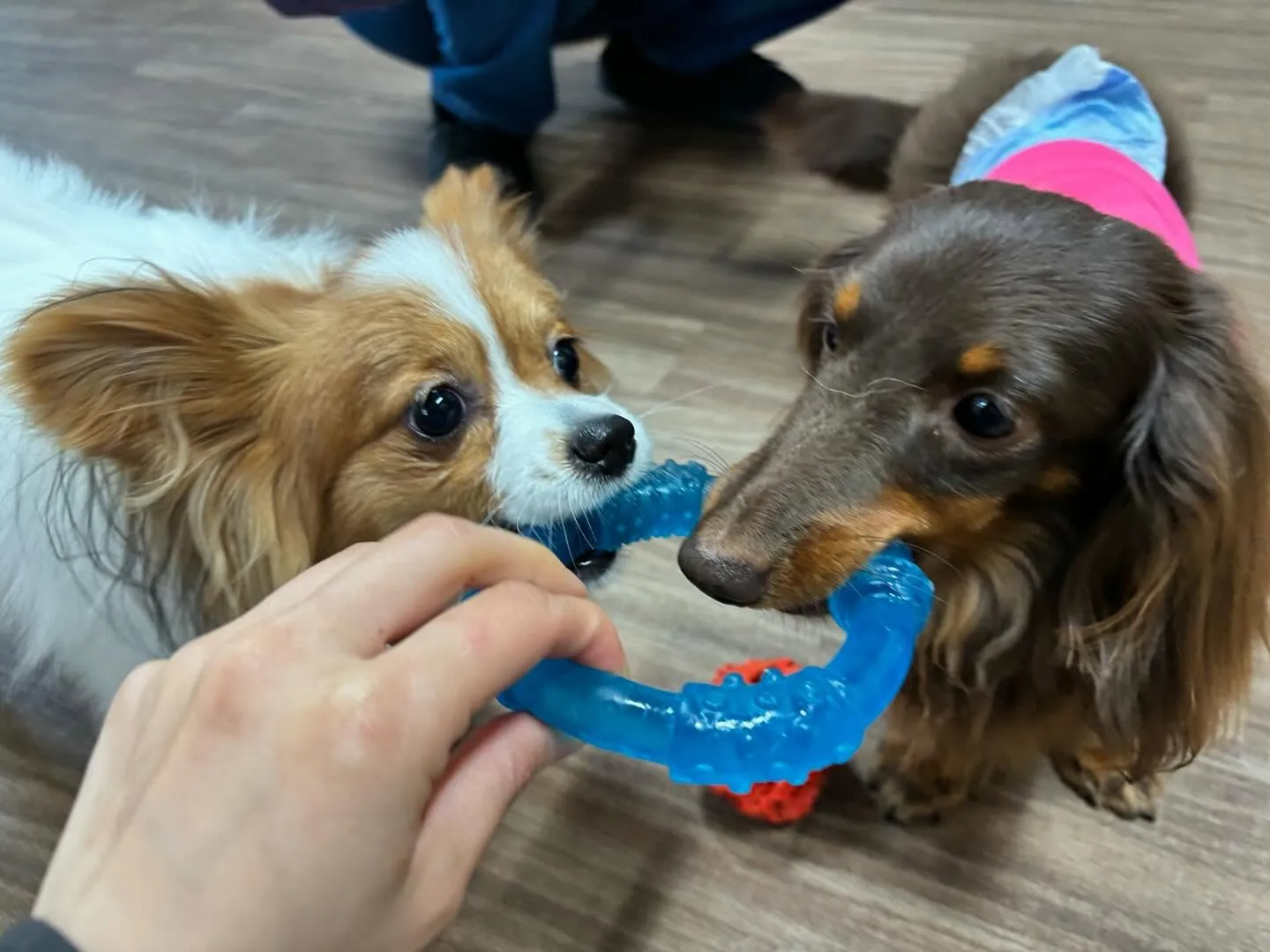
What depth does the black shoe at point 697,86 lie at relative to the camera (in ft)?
8.45

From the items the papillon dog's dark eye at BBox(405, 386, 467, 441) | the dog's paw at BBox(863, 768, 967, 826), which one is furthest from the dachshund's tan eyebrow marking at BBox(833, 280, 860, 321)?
the dog's paw at BBox(863, 768, 967, 826)

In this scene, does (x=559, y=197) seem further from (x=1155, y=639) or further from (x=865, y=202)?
(x=1155, y=639)

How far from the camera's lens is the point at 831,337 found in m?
1.20

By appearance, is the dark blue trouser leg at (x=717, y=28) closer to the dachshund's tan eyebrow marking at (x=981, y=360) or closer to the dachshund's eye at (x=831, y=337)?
the dachshund's eye at (x=831, y=337)

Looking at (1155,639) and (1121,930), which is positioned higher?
(1155,639)

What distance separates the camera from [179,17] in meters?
3.27

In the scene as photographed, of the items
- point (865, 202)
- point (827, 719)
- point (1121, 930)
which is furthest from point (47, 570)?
point (865, 202)

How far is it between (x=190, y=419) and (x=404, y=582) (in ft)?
1.78

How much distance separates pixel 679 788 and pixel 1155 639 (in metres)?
0.67

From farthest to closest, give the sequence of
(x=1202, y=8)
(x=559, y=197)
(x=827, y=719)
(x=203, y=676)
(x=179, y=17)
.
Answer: (x=179, y=17) < (x=1202, y=8) < (x=559, y=197) < (x=827, y=719) < (x=203, y=676)

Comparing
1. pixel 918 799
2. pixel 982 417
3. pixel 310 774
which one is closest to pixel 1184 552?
pixel 982 417

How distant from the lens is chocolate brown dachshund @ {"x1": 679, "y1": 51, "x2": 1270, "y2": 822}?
3.31 ft

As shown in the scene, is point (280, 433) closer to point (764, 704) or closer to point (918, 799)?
point (764, 704)

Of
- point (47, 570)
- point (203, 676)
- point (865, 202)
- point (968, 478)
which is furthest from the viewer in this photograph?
point (865, 202)
